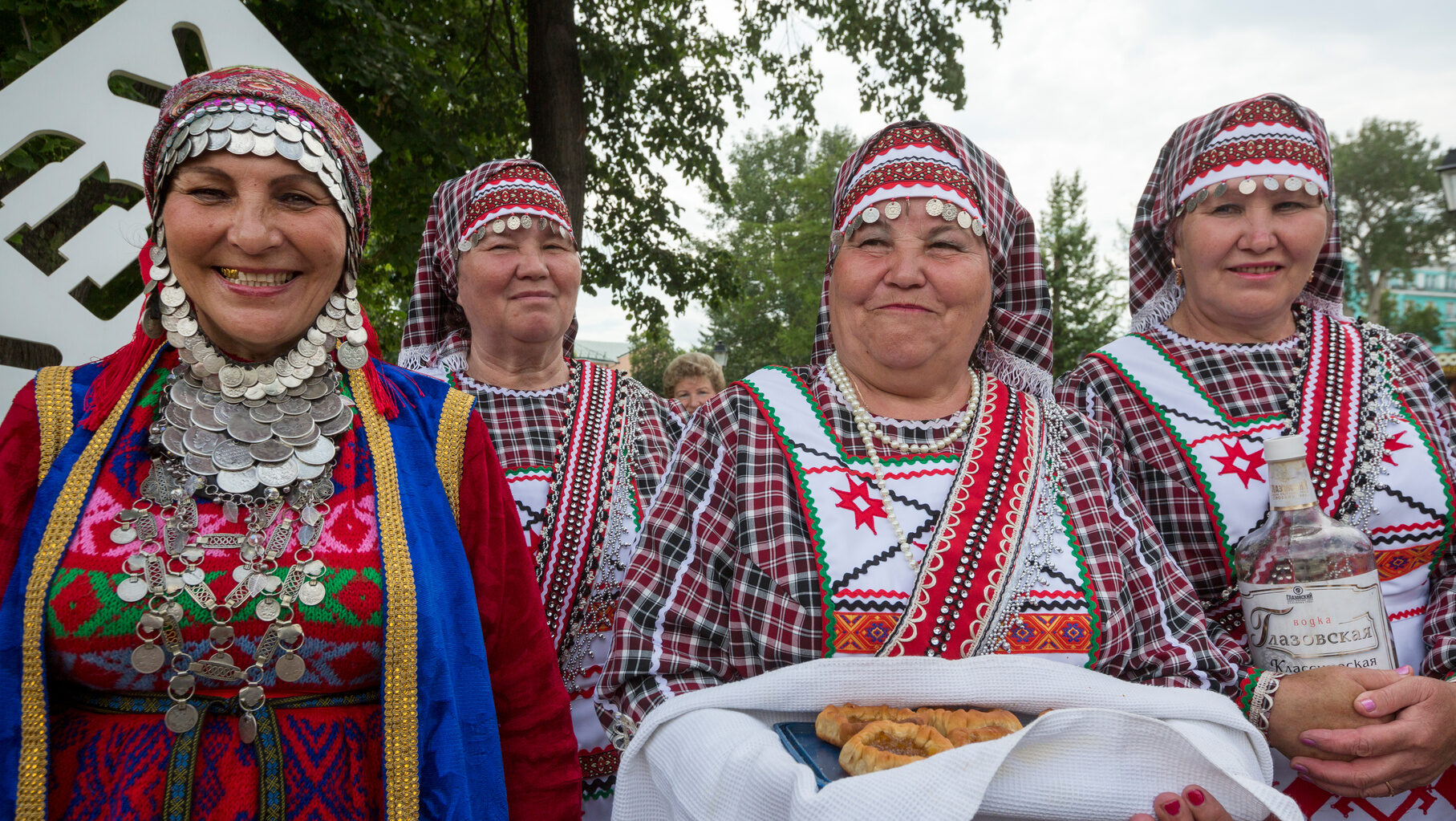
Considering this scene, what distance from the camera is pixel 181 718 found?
1.55m

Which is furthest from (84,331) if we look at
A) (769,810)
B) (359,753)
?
(769,810)

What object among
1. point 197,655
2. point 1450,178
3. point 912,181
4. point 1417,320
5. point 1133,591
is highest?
point 1417,320

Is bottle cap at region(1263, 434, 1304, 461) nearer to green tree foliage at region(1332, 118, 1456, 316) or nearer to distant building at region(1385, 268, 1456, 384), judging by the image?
green tree foliage at region(1332, 118, 1456, 316)

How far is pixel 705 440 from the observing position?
78.9 inches

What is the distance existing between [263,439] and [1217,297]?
2.26m

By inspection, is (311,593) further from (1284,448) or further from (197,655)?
(1284,448)

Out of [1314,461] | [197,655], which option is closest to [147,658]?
[197,655]

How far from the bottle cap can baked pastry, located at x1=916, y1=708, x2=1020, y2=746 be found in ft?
2.72

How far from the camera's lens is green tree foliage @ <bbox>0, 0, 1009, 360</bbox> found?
6.68 metres

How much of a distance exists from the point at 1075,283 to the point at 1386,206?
2299 centimetres

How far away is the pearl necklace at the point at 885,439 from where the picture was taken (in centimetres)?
185

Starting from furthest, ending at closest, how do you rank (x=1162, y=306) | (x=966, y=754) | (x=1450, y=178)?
1. (x=1450, y=178)
2. (x=1162, y=306)
3. (x=966, y=754)

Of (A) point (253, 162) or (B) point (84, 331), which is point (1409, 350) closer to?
(A) point (253, 162)

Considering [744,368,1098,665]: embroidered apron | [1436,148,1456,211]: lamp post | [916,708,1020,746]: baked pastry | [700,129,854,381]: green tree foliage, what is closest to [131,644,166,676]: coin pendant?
[744,368,1098,665]: embroidered apron
